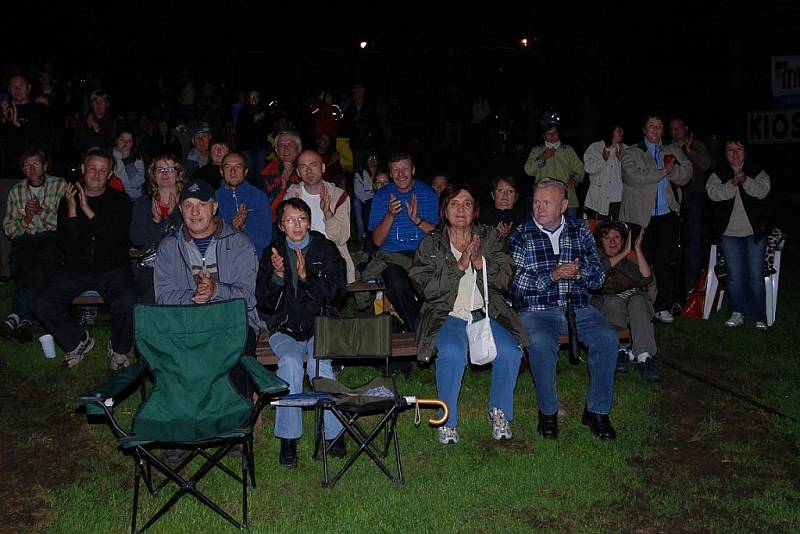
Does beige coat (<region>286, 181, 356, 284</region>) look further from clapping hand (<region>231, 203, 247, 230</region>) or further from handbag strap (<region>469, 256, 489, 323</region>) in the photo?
handbag strap (<region>469, 256, 489, 323</region>)

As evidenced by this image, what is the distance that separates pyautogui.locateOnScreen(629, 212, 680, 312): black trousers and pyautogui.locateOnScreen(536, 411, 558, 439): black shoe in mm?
3424

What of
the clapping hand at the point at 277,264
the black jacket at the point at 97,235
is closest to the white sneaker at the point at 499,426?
the clapping hand at the point at 277,264

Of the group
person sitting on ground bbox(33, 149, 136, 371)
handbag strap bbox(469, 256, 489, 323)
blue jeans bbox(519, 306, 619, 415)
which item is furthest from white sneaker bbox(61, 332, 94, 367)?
blue jeans bbox(519, 306, 619, 415)

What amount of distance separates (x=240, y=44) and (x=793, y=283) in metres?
15.5

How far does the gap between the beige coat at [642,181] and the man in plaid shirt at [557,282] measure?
2.62m

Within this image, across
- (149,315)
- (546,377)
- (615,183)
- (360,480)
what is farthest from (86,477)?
(615,183)

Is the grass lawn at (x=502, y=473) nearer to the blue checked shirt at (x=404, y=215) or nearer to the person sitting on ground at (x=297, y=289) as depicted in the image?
the person sitting on ground at (x=297, y=289)

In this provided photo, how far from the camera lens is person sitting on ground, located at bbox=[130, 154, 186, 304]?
7176mm

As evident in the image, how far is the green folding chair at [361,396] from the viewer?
16.5ft

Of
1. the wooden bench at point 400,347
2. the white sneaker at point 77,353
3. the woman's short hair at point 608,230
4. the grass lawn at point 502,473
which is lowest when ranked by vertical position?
the grass lawn at point 502,473

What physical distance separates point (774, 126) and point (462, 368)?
637cm

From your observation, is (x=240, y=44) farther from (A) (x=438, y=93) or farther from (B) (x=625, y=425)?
(B) (x=625, y=425)

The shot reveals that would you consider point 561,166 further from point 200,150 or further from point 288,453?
point 288,453

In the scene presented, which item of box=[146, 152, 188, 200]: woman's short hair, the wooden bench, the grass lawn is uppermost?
box=[146, 152, 188, 200]: woman's short hair
